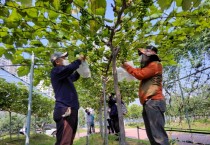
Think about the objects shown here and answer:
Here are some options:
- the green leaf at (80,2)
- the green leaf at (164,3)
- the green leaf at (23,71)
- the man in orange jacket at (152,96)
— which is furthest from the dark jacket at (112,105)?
the green leaf at (164,3)

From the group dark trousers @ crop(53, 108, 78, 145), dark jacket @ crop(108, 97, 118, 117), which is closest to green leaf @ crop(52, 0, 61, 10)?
dark trousers @ crop(53, 108, 78, 145)

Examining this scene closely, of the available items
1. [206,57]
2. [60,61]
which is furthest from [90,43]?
[206,57]

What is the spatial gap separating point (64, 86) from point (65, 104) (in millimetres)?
219

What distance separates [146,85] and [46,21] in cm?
129

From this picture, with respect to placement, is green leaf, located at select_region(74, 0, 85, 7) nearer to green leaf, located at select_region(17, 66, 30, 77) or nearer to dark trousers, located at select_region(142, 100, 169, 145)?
dark trousers, located at select_region(142, 100, 169, 145)

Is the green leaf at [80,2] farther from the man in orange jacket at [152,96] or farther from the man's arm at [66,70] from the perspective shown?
the man in orange jacket at [152,96]

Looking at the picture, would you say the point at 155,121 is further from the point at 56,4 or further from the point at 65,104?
the point at 56,4

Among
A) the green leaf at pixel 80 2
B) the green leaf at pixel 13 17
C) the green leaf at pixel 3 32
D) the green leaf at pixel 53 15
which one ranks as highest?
the green leaf at pixel 80 2

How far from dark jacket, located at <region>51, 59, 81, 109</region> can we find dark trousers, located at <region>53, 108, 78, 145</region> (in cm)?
8

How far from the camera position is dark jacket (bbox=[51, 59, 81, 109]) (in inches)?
103

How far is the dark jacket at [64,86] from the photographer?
2.62m

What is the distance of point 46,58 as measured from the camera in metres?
3.55

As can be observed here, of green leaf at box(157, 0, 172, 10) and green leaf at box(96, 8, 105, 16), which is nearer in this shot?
green leaf at box(157, 0, 172, 10)

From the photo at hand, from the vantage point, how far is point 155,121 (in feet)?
8.39
